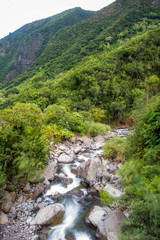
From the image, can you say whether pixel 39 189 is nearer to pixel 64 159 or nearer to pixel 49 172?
pixel 49 172

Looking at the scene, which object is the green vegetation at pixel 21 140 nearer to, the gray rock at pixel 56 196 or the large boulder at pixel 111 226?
the gray rock at pixel 56 196

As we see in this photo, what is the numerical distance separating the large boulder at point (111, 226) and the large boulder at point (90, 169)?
2.92 m

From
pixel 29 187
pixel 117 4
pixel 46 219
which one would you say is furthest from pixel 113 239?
pixel 117 4

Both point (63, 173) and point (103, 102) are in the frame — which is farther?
point (103, 102)

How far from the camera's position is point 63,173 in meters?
9.27

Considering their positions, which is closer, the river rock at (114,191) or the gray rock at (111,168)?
the river rock at (114,191)

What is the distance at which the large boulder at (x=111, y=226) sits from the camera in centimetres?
431

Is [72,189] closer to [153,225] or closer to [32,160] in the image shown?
[32,160]

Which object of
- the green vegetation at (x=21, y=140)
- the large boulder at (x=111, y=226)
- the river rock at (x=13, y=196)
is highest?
the green vegetation at (x=21, y=140)

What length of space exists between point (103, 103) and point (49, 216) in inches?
1253

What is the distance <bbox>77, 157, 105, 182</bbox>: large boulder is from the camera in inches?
313

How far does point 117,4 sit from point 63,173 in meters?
134

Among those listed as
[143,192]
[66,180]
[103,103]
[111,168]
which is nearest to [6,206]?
[66,180]

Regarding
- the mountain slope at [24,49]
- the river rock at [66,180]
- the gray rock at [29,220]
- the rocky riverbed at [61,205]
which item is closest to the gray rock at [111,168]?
the rocky riverbed at [61,205]
